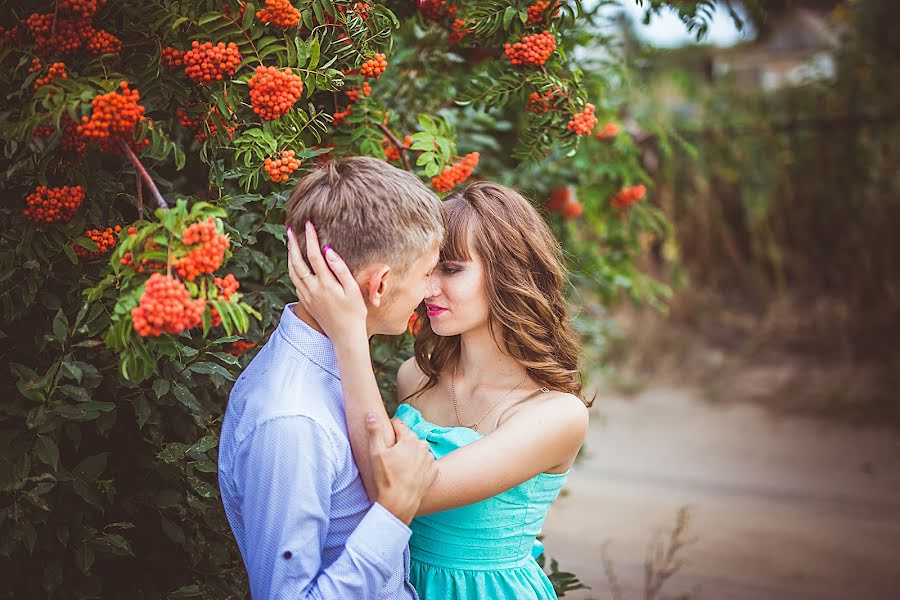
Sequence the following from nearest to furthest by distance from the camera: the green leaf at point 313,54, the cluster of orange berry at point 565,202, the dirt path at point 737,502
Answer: the green leaf at point 313,54, the cluster of orange berry at point 565,202, the dirt path at point 737,502

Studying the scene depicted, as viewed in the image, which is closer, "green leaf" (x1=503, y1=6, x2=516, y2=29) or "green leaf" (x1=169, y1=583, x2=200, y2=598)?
"green leaf" (x1=169, y1=583, x2=200, y2=598)

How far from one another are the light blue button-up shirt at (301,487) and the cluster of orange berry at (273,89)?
0.45m

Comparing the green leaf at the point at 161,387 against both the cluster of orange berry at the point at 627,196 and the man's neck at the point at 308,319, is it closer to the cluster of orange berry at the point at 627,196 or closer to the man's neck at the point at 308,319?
the man's neck at the point at 308,319

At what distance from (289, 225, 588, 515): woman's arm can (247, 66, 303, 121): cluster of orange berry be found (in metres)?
0.31

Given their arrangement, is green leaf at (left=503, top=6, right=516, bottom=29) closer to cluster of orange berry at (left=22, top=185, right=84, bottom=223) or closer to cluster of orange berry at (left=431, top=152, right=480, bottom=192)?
cluster of orange berry at (left=431, top=152, right=480, bottom=192)

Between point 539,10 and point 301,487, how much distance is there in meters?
1.30

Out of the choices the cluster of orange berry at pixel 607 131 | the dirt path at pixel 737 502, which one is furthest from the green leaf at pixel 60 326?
the dirt path at pixel 737 502

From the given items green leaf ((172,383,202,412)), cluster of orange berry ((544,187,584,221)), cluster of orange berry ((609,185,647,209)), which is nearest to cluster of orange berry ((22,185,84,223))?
green leaf ((172,383,202,412))

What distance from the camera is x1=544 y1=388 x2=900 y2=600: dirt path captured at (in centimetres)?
410

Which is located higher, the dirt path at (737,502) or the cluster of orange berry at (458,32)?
the cluster of orange berry at (458,32)

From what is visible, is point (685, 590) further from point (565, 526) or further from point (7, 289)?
point (7, 289)

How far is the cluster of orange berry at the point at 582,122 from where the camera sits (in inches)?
81.0

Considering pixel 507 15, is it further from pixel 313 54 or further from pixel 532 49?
pixel 313 54

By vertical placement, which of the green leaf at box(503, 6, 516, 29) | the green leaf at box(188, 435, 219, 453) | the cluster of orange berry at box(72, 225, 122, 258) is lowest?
the green leaf at box(188, 435, 219, 453)
